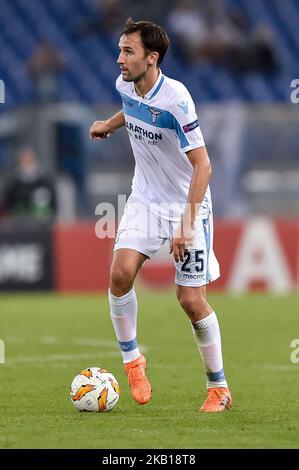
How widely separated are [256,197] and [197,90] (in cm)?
409

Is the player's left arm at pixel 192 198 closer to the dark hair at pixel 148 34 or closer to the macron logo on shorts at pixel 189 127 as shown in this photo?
the macron logo on shorts at pixel 189 127

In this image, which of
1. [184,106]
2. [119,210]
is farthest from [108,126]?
[119,210]

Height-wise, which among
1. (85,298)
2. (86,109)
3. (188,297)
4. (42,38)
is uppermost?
(42,38)

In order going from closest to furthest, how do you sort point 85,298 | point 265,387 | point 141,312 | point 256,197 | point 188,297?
point 188,297, point 265,387, point 141,312, point 85,298, point 256,197

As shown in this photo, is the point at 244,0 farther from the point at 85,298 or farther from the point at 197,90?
the point at 85,298

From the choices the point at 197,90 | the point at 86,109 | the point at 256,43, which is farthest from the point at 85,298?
the point at 256,43

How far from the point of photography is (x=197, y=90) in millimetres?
20922

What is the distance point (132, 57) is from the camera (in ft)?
21.0

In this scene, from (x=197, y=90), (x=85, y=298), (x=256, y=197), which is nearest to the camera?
(x=85, y=298)

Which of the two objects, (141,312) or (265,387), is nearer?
(265,387)

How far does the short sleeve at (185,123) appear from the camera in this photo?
20.5ft

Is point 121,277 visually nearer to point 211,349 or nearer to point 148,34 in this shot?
point 211,349

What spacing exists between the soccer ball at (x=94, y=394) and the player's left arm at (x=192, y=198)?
33.7 inches

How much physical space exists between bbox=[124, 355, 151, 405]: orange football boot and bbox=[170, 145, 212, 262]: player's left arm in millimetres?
776
